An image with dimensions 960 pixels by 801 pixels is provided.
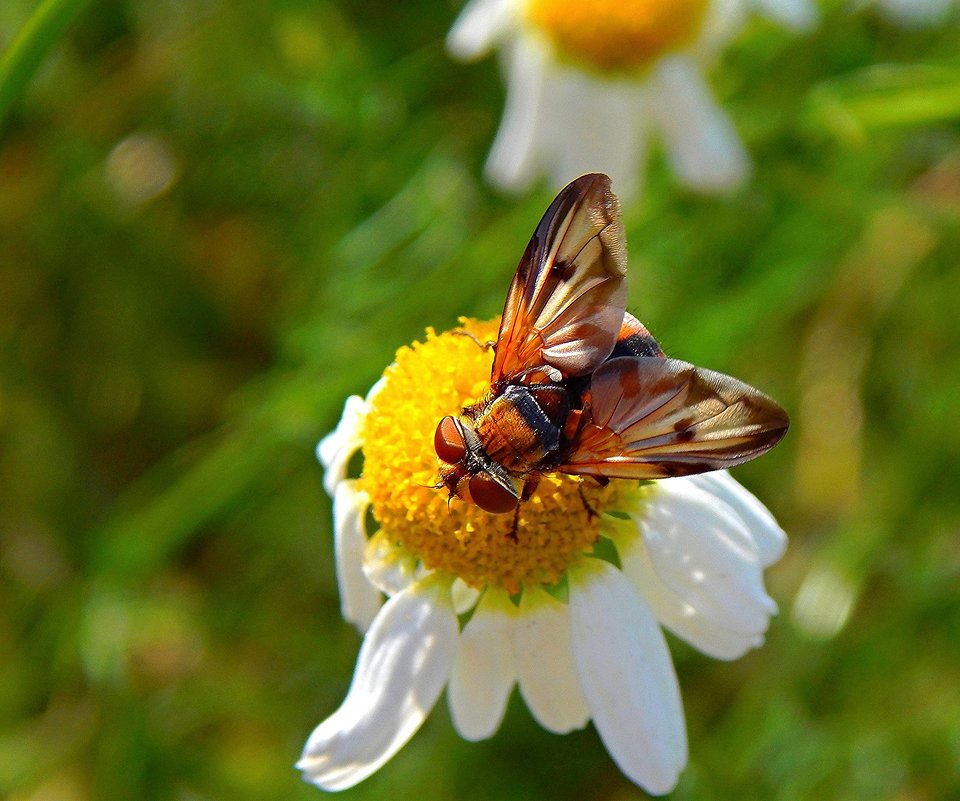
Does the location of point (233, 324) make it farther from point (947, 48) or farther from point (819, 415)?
point (947, 48)

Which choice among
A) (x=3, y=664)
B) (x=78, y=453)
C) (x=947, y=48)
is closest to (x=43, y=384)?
(x=78, y=453)

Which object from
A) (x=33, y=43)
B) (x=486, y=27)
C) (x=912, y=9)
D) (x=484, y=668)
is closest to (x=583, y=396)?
(x=484, y=668)

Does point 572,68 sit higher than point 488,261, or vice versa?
point 572,68

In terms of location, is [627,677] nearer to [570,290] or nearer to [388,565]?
[388,565]

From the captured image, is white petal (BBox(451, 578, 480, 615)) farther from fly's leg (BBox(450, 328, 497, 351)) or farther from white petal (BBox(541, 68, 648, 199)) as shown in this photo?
white petal (BBox(541, 68, 648, 199))

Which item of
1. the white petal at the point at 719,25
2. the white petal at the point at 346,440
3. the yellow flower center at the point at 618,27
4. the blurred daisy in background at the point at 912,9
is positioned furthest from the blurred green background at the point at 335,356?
the white petal at the point at 346,440
